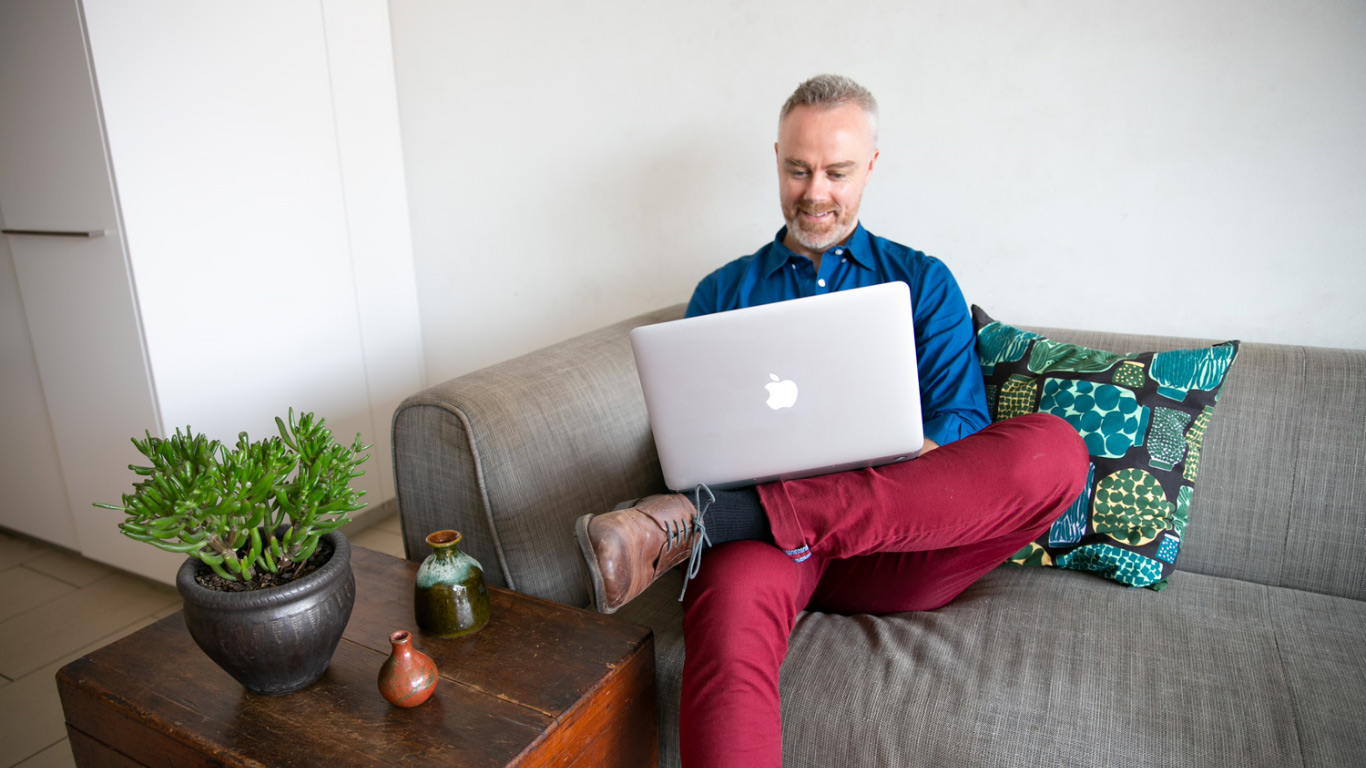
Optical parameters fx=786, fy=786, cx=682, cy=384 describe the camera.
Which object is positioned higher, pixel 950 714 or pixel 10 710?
pixel 950 714

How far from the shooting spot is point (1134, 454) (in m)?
1.35

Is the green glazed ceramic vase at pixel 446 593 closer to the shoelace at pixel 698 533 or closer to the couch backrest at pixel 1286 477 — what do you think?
the shoelace at pixel 698 533

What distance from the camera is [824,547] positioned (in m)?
1.18

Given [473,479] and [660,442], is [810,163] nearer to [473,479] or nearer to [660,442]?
[660,442]

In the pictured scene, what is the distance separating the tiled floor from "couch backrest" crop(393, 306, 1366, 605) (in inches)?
38.1

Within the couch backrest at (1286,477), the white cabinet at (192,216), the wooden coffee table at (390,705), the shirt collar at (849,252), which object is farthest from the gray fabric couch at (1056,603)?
the white cabinet at (192,216)

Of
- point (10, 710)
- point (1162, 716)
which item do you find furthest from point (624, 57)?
point (10, 710)

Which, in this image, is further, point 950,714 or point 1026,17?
point 1026,17

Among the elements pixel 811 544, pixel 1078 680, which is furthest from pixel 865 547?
pixel 1078 680

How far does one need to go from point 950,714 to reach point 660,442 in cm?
53

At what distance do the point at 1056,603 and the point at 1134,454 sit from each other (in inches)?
12.4

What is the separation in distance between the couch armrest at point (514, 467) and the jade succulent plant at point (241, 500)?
0.31 meters

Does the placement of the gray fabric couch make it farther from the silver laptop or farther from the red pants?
the silver laptop

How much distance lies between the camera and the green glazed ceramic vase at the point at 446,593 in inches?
43.4
